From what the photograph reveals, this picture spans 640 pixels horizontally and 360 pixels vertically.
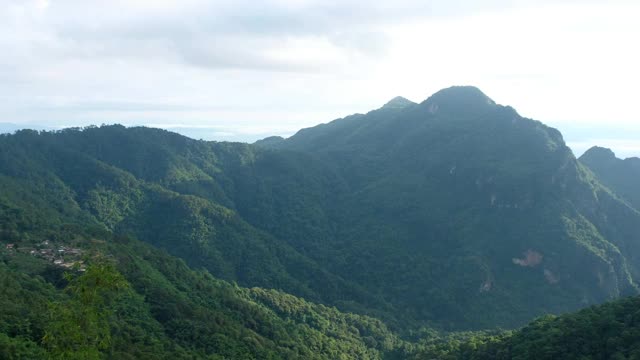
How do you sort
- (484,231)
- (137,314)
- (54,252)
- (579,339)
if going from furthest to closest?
(484,231), (54,252), (137,314), (579,339)

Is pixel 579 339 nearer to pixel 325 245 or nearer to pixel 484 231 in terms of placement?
pixel 484 231

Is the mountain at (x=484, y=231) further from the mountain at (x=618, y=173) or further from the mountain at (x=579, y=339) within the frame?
the mountain at (x=579, y=339)

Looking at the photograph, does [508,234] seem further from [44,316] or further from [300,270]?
[44,316]

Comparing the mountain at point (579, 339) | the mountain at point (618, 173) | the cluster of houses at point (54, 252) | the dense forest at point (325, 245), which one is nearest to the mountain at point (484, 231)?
the dense forest at point (325, 245)

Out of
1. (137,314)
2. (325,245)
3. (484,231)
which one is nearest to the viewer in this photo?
(137,314)

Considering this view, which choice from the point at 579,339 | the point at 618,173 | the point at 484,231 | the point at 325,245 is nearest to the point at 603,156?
the point at 618,173

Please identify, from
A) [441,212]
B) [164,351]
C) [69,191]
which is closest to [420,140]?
[441,212]

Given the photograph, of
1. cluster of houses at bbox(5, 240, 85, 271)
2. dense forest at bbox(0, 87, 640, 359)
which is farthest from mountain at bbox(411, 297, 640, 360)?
cluster of houses at bbox(5, 240, 85, 271)

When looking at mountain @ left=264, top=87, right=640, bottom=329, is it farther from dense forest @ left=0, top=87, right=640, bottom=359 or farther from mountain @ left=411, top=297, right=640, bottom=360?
mountain @ left=411, top=297, right=640, bottom=360
